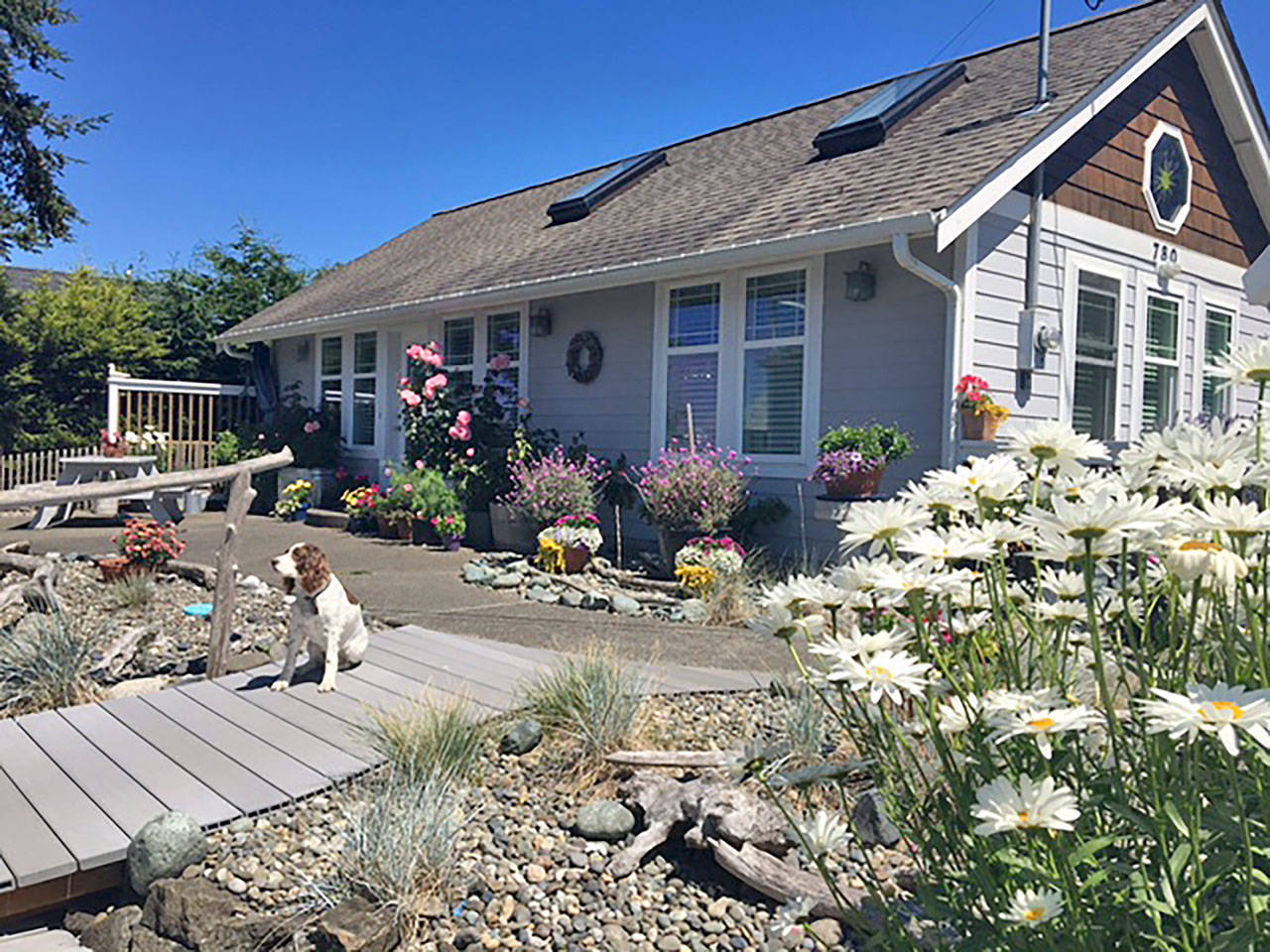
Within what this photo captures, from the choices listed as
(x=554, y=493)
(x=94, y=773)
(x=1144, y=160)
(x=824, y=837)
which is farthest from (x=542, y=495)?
(x=824, y=837)

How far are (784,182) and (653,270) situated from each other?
65.2 inches

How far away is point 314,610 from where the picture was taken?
4.25 meters

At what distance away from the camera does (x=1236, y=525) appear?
1.27 m

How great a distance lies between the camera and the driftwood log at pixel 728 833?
2.58 m

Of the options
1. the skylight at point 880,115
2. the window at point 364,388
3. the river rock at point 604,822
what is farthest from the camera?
the window at point 364,388

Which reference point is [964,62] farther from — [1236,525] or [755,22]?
[1236,525]

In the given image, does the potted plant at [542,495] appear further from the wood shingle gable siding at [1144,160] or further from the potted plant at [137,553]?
the wood shingle gable siding at [1144,160]

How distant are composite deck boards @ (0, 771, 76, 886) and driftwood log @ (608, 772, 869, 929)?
1.60 metres

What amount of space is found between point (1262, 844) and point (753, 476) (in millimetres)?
6753

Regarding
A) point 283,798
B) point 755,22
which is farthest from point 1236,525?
point 755,22

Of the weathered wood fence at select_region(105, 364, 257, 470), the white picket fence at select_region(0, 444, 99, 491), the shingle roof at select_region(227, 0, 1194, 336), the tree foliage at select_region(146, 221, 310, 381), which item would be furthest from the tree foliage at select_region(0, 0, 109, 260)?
the shingle roof at select_region(227, 0, 1194, 336)

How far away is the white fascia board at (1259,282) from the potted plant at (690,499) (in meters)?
4.08

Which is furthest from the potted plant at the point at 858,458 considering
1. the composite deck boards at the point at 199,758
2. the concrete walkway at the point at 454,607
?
the composite deck boards at the point at 199,758

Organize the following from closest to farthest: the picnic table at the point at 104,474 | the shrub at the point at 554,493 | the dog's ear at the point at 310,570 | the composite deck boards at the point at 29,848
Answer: the composite deck boards at the point at 29,848 → the dog's ear at the point at 310,570 → the shrub at the point at 554,493 → the picnic table at the point at 104,474
